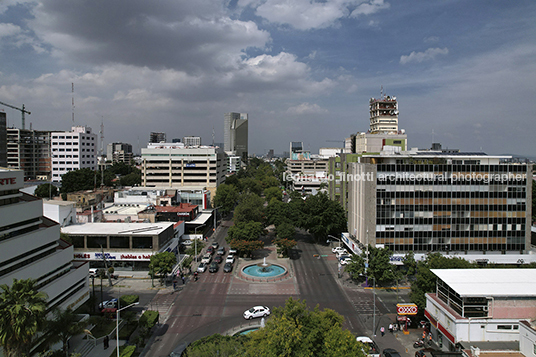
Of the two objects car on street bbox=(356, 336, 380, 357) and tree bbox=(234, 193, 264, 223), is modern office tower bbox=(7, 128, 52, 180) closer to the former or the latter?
tree bbox=(234, 193, 264, 223)

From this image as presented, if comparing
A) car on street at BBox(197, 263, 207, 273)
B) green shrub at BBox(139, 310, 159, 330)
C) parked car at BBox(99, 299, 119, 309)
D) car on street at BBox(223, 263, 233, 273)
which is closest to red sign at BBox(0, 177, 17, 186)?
green shrub at BBox(139, 310, 159, 330)

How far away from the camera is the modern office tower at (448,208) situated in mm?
56219

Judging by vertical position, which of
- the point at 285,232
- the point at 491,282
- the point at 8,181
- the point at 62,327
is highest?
the point at 8,181

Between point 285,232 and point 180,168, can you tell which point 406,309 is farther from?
point 180,168

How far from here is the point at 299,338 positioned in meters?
24.3

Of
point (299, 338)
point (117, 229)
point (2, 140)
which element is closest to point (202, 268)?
point (117, 229)

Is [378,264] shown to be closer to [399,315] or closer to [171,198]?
[399,315]

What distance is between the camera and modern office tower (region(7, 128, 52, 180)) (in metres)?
148

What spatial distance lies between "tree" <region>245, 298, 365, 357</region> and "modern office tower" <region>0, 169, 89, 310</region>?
20.4 m

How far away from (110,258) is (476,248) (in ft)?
204

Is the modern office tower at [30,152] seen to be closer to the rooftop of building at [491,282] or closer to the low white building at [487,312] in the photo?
the rooftop of building at [491,282]

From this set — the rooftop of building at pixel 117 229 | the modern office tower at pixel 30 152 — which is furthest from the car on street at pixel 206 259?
the modern office tower at pixel 30 152

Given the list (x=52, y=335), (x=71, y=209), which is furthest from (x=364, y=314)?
(x=71, y=209)

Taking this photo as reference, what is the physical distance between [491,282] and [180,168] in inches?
3788
